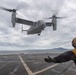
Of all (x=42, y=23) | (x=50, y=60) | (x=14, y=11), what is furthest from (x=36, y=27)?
(x=50, y=60)

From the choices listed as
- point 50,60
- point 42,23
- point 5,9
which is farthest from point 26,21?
point 50,60

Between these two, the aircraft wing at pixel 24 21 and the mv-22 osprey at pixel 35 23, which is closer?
the mv-22 osprey at pixel 35 23

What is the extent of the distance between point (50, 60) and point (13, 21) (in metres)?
50.5

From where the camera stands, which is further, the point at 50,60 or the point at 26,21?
the point at 26,21

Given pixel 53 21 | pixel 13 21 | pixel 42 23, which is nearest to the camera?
pixel 42 23

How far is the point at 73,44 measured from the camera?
380cm

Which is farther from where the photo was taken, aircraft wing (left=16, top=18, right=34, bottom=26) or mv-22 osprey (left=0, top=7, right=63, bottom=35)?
aircraft wing (left=16, top=18, right=34, bottom=26)

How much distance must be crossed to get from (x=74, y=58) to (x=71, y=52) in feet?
0.39

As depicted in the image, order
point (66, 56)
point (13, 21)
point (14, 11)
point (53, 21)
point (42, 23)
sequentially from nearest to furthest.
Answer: point (66, 56), point (42, 23), point (13, 21), point (14, 11), point (53, 21)

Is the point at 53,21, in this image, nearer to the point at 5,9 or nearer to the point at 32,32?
the point at 32,32

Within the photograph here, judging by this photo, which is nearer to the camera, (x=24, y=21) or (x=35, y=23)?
(x=35, y=23)

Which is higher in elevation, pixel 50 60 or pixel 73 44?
pixel 73 44

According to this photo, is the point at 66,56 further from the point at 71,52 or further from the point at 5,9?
the point at 5,9

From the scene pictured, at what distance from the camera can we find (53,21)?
203 feet
